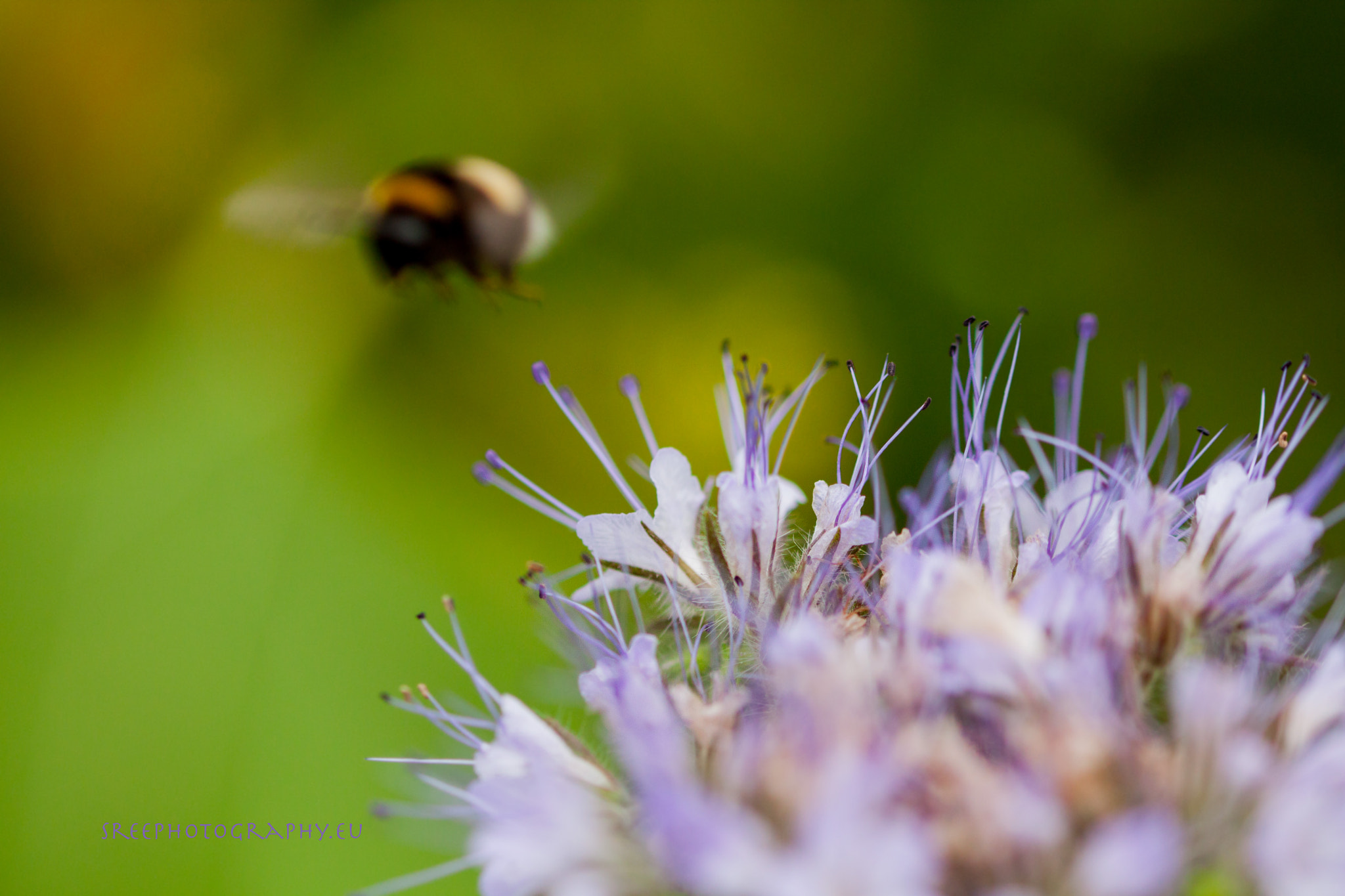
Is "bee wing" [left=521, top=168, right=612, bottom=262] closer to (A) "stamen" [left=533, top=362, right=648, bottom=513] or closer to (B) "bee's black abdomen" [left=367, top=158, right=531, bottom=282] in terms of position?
(B) "bee's black abdomen" [left=367, top=158, right=531, bottom=282]

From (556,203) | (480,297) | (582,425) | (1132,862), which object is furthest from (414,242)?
(1132,862)

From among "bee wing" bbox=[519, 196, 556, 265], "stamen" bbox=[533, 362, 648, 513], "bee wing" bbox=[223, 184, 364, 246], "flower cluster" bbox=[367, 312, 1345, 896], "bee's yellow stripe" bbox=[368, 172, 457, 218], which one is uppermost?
"bee wing" bbox=[223, 184, 364, 246]

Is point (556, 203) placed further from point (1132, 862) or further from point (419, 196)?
point (1132, 862)

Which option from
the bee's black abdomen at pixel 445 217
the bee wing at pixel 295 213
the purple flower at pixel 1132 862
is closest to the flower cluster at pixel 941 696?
the purple flower at pixel 1132 862

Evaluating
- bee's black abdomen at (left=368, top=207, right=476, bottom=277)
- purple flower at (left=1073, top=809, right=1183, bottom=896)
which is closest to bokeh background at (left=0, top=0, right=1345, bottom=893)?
bee's black abdomen at (left=368, top=207, right=476, bottom=277)

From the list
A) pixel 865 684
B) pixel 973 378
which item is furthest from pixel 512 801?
pixel 973 378
